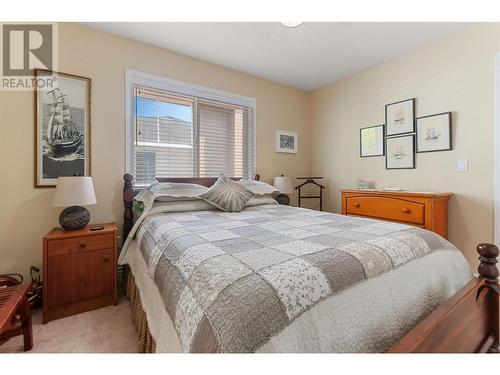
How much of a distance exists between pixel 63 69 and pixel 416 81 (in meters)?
3.64

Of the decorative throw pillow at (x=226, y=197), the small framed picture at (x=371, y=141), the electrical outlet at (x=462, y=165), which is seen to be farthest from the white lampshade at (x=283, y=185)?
the electrical outlet at (x=462, y=165)

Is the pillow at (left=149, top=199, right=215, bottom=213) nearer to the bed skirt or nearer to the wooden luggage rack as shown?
the bed skirt

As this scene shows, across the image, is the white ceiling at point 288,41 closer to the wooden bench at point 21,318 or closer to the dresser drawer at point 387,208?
the dresser drawer at point 387,208

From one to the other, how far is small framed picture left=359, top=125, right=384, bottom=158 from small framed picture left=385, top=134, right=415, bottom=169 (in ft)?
0.30

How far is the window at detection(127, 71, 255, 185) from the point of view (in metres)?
2.63

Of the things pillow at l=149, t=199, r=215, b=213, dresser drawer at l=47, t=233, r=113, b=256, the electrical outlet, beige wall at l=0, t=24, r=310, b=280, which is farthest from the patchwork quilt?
the electrical outlet

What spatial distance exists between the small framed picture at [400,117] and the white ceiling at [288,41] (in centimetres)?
59

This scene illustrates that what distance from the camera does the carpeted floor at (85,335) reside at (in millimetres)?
1515

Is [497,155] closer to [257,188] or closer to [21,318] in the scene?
[257,188]

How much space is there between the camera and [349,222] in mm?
1714

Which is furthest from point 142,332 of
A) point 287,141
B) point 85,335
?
point 287,141
